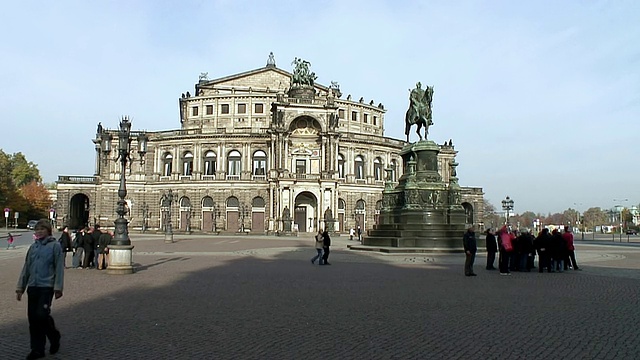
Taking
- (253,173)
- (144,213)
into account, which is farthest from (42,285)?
(144,213)

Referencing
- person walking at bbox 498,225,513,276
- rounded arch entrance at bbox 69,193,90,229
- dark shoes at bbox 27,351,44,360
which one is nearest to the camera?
dark shoes at bbox 27,351,44,360

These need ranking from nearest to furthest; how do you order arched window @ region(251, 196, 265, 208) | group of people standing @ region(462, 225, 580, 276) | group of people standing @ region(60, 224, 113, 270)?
1. group of people standing @ region(462, 225, 580, 276)
2. group of people standing @ region(60, 224, 113, 270)
3. arched window @ region(251, 196, 265, 208)

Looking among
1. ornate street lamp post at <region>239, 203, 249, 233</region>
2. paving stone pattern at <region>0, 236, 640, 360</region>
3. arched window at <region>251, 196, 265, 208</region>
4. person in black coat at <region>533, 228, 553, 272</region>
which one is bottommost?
paving stone pattern at <region>0, 236, 640, 360</region>

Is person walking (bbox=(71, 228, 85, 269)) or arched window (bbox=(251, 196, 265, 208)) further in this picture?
arched window (bbox=(251, 196, 265, 208))

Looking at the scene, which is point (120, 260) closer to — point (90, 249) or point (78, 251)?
point (90, 249)

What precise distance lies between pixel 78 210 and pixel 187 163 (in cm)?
2069

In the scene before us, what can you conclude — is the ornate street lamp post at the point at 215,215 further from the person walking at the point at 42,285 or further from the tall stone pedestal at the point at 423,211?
the person walking at the point at 42,285

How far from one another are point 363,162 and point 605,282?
61.8m

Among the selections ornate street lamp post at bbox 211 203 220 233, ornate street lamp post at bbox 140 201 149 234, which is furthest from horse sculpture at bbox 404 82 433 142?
ornate street lamp post at bbox 140 201 149 234

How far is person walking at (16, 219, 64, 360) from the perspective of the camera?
6980 millimetres

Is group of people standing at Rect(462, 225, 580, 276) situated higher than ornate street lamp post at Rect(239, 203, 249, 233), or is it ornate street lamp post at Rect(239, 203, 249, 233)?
ornate street lamp post at Rect(239, 203, 249, 233)

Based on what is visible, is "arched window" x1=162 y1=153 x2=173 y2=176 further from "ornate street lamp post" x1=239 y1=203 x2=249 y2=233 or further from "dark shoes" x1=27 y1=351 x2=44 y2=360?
"dark shoes" x1=27 y1=351 x2=44 y2=360

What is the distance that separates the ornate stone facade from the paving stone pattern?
5097 cm

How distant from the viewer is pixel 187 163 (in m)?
76.2
